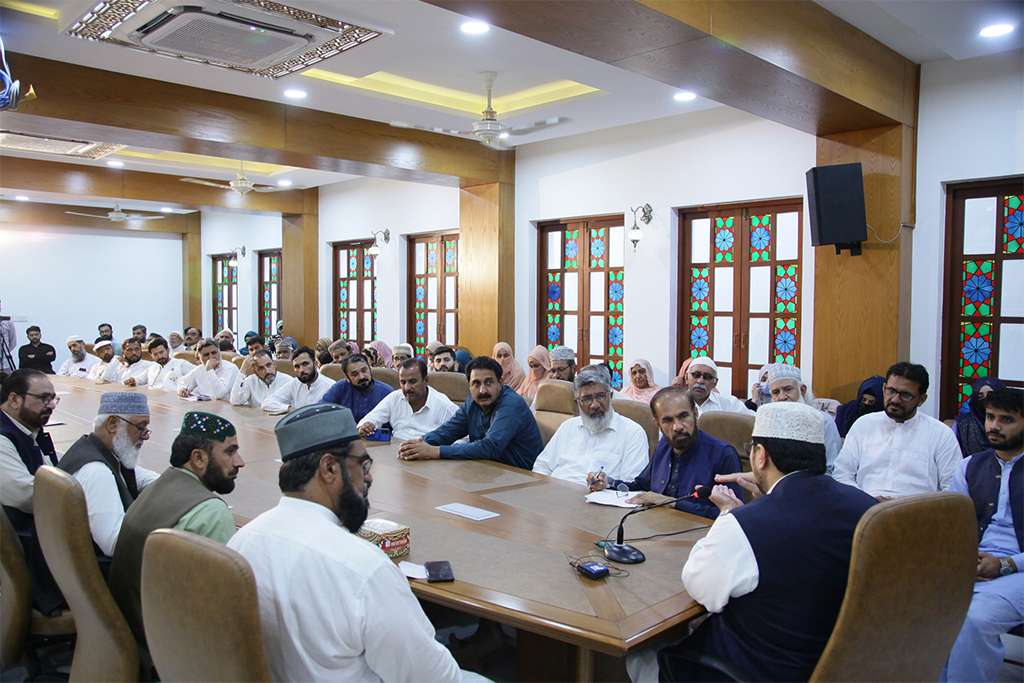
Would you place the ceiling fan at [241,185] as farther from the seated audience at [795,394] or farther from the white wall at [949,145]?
the white wall at [949,145]

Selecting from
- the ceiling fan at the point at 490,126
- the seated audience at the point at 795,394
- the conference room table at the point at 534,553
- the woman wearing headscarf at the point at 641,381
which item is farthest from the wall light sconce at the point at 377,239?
the conference room table at the point at 534,553

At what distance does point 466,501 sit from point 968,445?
2864mm

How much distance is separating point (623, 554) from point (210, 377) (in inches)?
212

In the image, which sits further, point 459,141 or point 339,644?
point 459,141

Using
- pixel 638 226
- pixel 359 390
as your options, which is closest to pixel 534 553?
pixel 359 390

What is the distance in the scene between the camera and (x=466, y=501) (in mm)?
2871

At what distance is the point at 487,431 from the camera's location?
398 centimetres

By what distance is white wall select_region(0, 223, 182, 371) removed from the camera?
13453 mm

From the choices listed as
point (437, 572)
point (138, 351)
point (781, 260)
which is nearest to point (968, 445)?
point (781, 260)

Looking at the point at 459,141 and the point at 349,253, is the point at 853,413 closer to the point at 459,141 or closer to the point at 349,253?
the point at 459,141

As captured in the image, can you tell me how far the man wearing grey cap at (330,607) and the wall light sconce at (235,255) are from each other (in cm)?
1239

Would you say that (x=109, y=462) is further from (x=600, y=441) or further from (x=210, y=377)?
(x=210, y=377)

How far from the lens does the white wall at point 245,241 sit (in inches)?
492

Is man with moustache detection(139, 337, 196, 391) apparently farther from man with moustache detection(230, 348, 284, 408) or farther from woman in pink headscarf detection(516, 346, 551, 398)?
woman in pink headscarf detection(516, 346, 551, 398)
